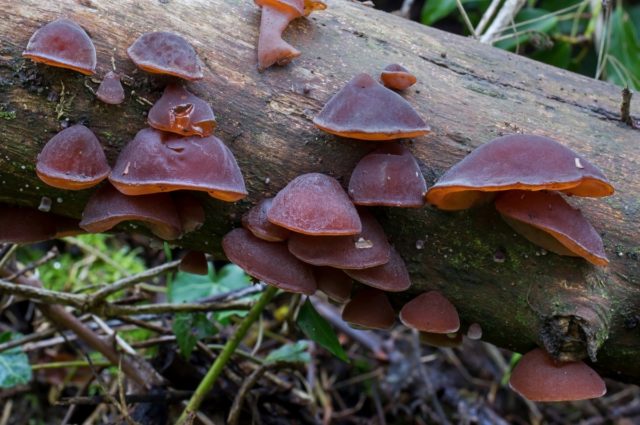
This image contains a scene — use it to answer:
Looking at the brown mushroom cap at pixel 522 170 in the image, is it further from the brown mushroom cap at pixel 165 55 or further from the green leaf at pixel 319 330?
the green leaf at pixel 319 330

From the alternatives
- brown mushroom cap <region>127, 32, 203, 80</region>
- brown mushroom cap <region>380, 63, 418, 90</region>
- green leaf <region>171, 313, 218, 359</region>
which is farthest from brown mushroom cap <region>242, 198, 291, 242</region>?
green leaf <region>171, 313, 218, 359</region>

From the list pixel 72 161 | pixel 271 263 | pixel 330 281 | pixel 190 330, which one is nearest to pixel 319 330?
pixel 190 330

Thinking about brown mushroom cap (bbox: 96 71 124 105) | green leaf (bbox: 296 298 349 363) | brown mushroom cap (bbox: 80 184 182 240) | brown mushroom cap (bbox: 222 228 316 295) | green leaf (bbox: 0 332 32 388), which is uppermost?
brown mushroom cap (bbox: 96 71 124 105)

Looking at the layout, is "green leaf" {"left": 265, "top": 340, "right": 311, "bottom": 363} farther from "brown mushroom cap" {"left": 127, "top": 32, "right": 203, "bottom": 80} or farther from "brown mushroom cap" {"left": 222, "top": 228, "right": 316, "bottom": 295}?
"brown mushroom cap" {"left": 127, "top": 32, "right": 203, "bottom": 80}

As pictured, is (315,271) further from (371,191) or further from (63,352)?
(63,352)

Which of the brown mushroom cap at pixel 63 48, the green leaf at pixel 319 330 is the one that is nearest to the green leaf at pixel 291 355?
the green leaf at pixel 319 330

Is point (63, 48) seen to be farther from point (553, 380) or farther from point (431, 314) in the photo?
point (553, 380)

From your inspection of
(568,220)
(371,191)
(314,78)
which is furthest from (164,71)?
(568,220)
